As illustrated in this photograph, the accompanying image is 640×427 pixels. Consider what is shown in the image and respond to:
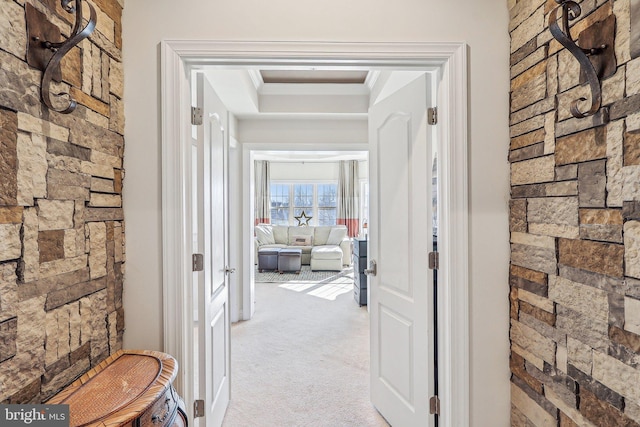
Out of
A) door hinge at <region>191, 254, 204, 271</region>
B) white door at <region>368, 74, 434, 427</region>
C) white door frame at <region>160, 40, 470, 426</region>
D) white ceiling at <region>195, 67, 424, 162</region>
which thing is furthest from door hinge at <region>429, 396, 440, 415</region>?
white ceiling at <region>195, 67, 424, 162</region>


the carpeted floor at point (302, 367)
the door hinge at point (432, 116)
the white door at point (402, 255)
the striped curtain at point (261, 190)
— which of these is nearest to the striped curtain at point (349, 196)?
the striped curtain at point (261, 190)

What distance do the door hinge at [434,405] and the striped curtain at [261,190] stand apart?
7.07m

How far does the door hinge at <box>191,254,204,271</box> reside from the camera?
156 centimetres

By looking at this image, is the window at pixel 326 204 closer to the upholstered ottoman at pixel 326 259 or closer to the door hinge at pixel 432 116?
the upholstered ottoman at pixel 326 259

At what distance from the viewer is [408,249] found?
184cm

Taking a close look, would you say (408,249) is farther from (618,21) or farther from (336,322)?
(336,322)

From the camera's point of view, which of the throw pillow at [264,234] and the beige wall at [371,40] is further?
the throw pillow at [264,234]

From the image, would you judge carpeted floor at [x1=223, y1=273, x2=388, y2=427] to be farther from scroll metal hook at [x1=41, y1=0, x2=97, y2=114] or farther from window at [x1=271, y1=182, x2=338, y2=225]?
window at [x1=271, y1=182, x2=338, y2=225]

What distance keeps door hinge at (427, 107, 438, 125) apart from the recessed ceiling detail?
1791 millimetres

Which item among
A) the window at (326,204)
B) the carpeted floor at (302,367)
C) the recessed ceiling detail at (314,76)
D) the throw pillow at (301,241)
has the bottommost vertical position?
the carpeted floor at (302,367)

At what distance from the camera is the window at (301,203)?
28.1 feet

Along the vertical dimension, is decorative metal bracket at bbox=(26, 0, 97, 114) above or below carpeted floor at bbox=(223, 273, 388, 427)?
above

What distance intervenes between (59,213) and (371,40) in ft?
4.41

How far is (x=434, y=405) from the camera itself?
1.68m
